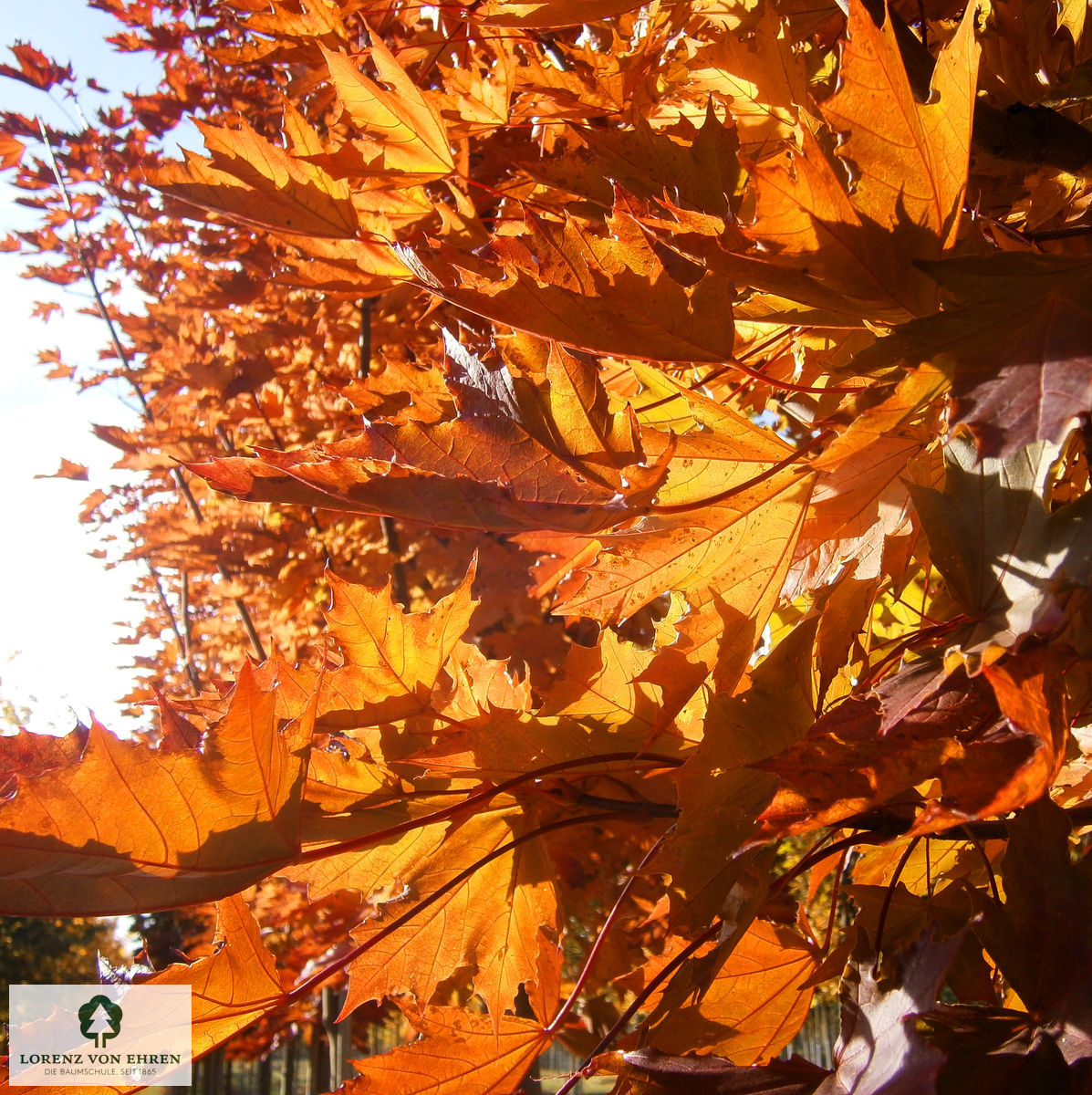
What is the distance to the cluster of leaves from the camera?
387 mm

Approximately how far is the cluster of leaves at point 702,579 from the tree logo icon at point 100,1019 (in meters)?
0.04

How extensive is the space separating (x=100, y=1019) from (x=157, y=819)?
0.65 feet

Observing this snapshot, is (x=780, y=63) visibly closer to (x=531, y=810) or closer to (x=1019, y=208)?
(x=1019, y=208)

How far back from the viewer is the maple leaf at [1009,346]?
0.35 m

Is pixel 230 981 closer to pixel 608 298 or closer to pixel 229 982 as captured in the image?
pixel 229 982

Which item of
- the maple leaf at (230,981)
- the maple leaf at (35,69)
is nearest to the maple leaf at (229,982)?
the maple leaf at (230,981)

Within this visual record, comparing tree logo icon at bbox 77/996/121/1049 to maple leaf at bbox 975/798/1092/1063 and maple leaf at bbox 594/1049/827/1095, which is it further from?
maple leaf at bbox 975/798/1092/1063

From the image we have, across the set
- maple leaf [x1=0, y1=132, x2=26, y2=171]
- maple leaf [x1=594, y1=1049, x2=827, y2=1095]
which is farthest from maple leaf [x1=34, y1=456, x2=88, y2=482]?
maple leaf [x1=594, y1=1049, x2=827, y2=1095]

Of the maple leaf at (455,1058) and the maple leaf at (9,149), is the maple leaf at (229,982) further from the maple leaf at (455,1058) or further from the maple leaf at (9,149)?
the maple leaf at (9,149)

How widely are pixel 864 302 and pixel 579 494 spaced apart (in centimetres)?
17

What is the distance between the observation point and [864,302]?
17.2 inches

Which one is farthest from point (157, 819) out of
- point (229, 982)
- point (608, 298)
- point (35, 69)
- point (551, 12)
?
point (35, 69)

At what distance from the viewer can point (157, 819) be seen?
1.47ft

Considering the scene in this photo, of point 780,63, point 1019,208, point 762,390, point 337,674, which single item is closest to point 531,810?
point 337,674
